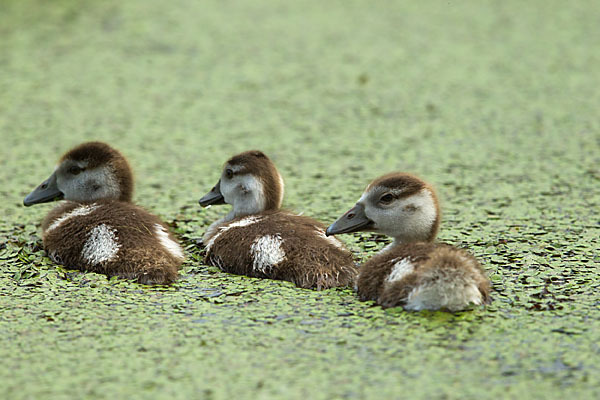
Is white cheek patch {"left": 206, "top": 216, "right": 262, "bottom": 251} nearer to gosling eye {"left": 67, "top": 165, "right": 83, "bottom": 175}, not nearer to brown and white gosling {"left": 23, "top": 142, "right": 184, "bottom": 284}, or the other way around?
brown and white gosling {"left": 23, "top": 142, "right": 184, "bottom": 284}

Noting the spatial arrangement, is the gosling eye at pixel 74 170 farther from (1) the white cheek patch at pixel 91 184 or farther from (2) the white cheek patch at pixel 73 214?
(2) the white cheek patch at pixel 73 214

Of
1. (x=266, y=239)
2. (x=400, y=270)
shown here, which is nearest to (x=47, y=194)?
(x=266, y=239)

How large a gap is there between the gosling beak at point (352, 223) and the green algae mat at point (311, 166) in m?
0.47

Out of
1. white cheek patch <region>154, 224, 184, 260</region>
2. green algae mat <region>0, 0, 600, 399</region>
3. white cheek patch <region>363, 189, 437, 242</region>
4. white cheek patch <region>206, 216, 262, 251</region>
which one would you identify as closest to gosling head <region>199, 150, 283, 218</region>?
white cheek patch <region>206, 216, 262, 251</region>

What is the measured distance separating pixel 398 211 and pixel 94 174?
6.50 ft

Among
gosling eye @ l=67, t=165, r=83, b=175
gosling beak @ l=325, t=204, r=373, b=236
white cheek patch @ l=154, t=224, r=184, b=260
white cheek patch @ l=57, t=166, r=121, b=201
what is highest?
gosling eye @ l=67, t=165, r=83, b=175

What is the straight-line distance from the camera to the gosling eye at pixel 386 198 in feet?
16.8

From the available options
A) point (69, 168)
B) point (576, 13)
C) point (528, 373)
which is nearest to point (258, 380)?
point (528, 373)

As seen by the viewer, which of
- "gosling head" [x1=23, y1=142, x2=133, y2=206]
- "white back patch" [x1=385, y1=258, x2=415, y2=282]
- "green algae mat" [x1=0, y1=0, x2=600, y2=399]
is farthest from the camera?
"gosling head" [x1=23, y1=142, x2=133, y2=206]

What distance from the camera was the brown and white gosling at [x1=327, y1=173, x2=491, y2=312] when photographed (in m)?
4.40

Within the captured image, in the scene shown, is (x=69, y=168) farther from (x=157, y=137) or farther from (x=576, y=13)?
(x=576, y=13)

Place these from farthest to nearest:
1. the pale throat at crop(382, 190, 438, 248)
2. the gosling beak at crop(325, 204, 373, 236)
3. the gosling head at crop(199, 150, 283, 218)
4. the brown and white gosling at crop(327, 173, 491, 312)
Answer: the gosling head at crop(199, 150, 283, 218) → the gosling beak at crop(325, 204, 373, 236) → the pale throat at crop(382, 190, 438, 248) → the brown and white gosling at crop(327, 173, 491, 312)

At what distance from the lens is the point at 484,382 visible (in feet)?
12.4

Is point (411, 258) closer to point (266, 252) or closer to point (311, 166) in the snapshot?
point (266, 252)
